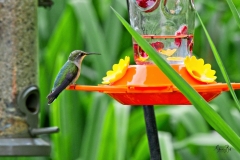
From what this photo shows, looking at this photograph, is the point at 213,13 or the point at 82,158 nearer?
the point at 82,158

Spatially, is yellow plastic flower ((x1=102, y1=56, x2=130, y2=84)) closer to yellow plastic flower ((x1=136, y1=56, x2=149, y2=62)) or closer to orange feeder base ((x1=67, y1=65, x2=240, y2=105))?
orange feeder base ((x1=67, y1=65, x2=240, y2=105))

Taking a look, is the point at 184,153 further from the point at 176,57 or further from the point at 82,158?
the point at 176,57

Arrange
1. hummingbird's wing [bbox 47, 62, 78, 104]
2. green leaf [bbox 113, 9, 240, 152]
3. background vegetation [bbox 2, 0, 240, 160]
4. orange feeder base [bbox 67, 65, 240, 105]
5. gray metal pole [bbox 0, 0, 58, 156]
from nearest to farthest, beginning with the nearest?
green leaf [bbox 113, 9, 240, 152], orange feeder base [bbox 67, 65, 240, 105], hummingbird's wing [bbox 47, 62, 78, 104], gray metal pole [bbox 0, 0, 58, 156], background vegetation [bbox 2, 0, 240, 160]

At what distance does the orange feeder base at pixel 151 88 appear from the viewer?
78.7 inches

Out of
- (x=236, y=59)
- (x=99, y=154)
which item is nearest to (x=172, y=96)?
(x=99, y=154)

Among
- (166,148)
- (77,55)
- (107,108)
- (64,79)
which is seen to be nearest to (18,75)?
(107,108)

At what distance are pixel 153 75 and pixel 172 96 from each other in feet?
0.34

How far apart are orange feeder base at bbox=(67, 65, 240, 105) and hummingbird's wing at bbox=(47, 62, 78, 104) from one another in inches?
9.0

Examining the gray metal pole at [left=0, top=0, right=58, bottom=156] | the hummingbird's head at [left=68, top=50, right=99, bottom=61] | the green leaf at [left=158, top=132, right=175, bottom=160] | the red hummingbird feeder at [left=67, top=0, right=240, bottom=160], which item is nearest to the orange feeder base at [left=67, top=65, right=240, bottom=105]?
the red hummingbird feeder at [left=67, top=0, right=240, bottom=160]

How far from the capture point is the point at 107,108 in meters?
3.82

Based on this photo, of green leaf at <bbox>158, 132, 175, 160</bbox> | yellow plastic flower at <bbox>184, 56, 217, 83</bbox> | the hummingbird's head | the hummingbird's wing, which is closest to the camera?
yellow plastic flower at <bbox>184, 56, 217, 83</bbox>

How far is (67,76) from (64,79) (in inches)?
0.6

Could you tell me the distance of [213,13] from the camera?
505 cm

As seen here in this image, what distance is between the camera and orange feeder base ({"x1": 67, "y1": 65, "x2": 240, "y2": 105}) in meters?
2.00
